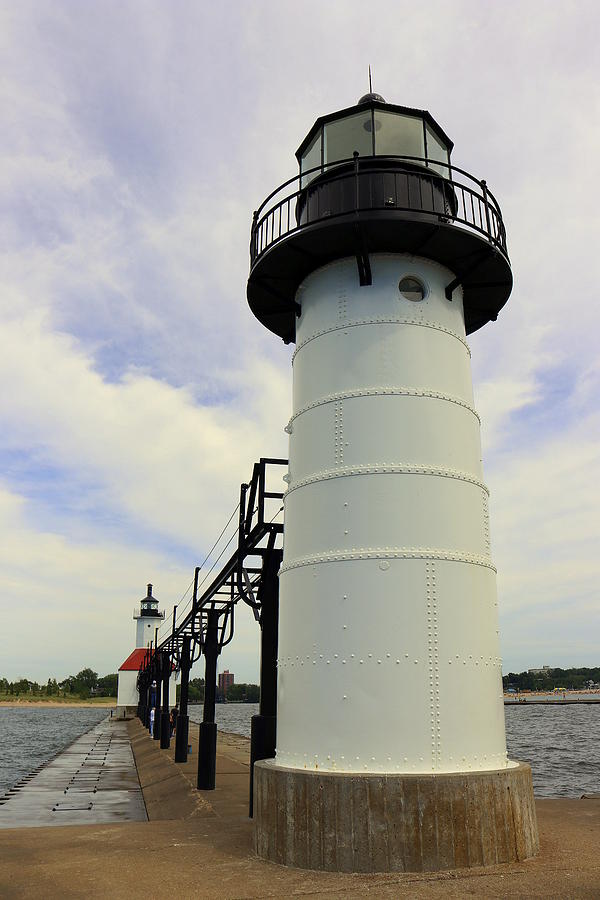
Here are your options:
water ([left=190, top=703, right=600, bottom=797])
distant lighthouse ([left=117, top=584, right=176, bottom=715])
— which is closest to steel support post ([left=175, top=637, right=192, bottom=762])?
water ([left=190, top=703, right=600, bottom=797])

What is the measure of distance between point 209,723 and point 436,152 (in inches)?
615

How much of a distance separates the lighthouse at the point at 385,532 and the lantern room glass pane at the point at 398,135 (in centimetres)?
4

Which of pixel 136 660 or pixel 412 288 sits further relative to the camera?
pixel 136 660

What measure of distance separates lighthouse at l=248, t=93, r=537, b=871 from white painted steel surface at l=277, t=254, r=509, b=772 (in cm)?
3

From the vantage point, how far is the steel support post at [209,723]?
1933 centimetres

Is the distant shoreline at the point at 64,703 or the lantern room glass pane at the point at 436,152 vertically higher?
the lantern room glass pane at the point at 436,152

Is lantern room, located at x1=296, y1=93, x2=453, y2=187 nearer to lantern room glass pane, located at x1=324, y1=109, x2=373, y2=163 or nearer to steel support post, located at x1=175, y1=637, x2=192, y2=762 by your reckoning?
lantern room glass pane, located at x1=324, y1=109, x2=373, y2=163

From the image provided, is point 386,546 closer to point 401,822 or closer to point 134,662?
point 401,822

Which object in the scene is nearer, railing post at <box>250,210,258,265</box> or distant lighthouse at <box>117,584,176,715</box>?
railing post at <box>250,210,258,265</box>

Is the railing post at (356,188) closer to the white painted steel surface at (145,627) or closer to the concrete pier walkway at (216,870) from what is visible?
the concrete pier walkway at (216,870)

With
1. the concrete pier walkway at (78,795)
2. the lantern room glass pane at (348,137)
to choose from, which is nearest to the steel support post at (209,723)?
the concrete pier walkway at (78,795)

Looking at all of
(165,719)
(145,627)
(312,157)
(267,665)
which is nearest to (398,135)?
(312,157)

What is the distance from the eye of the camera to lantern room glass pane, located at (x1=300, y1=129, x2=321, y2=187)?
538 inches

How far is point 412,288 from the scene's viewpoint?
41.1 ft
